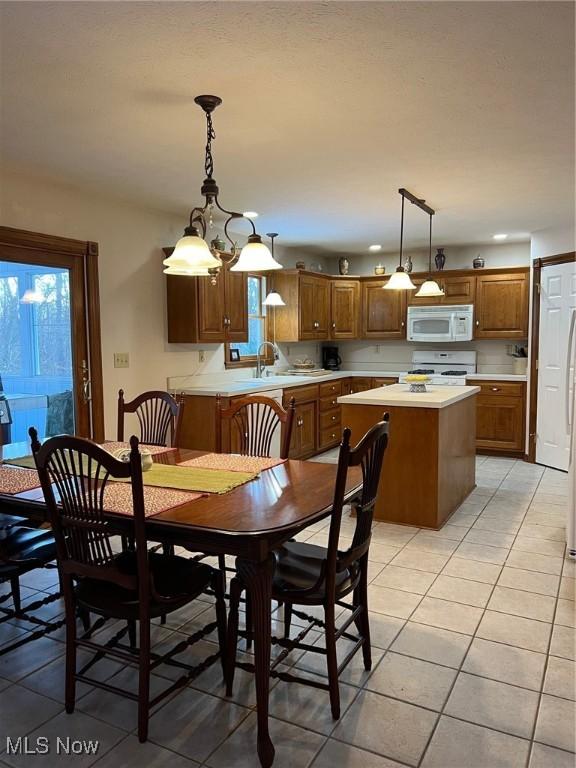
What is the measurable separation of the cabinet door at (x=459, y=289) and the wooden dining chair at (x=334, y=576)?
15.7ft

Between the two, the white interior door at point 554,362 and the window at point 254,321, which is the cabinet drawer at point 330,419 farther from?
the white interior door at point 554,362

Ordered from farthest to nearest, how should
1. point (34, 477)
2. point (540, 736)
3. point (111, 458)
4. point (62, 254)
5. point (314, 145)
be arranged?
point (62, 254) → point (314, 145) → point (34, 477) → point (540, 736) → point (111, 458)

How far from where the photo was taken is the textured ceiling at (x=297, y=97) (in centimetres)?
187

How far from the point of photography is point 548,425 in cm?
562

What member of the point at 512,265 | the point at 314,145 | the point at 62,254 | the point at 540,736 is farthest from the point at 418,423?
the point at 512,265

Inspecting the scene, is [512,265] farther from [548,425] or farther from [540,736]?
[540,736]

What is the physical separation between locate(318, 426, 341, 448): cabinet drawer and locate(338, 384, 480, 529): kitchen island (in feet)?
6.77

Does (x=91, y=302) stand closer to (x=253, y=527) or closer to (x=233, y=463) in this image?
(x=233, y=463)

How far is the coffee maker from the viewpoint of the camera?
747 cm

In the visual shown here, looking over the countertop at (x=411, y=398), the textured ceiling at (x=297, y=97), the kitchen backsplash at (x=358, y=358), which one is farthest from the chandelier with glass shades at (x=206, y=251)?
the kitchen backsplash at (x=358, y=358)

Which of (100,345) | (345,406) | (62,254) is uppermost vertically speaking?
(62,254)

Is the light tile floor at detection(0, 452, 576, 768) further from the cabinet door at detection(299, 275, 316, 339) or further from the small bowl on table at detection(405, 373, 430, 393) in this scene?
the cabinet door at detection(299, 275, 316, 339)

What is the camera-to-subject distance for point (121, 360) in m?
4.30

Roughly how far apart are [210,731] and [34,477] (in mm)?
1220
